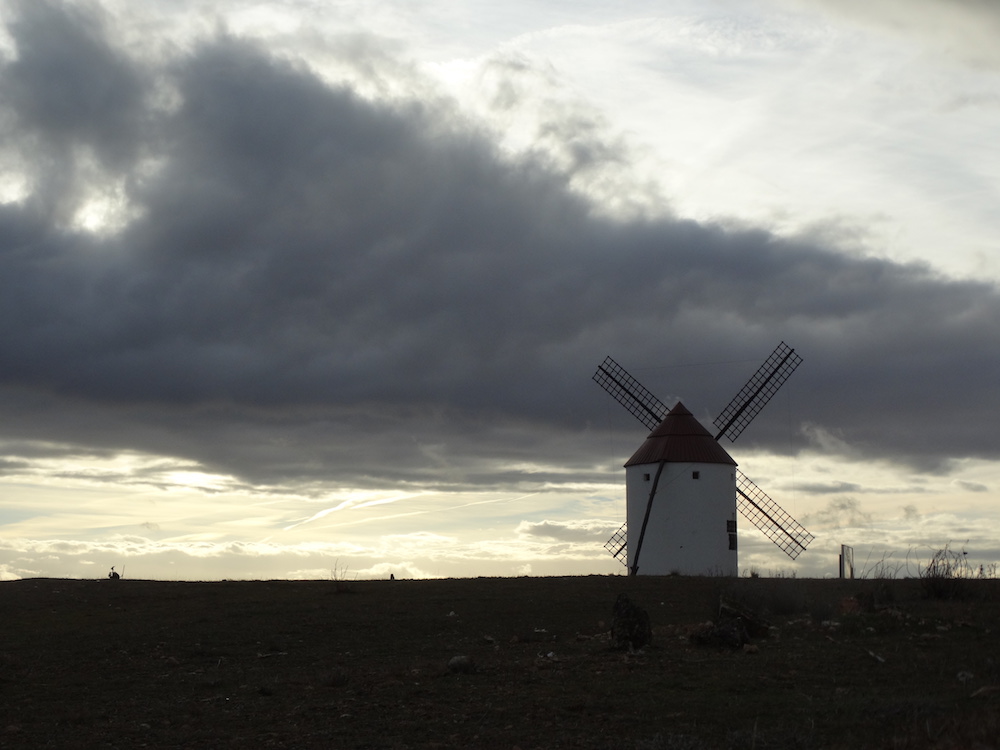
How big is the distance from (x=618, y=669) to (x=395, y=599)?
13.6m

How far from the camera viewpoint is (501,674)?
1800cm

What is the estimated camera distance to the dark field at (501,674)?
45.7ft

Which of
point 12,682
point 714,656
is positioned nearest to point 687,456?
point 714,656

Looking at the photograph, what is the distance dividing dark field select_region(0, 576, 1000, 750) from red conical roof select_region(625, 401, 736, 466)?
1624cm

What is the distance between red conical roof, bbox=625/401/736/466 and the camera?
46312 mm

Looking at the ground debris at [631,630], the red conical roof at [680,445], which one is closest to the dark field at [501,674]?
the ground debris at [631,630]

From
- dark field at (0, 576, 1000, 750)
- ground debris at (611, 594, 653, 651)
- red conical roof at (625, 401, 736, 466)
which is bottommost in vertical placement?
dark field at (0, 576, 1000, 750)

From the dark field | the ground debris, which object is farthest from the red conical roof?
the ground debris

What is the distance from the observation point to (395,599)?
30.3 meters

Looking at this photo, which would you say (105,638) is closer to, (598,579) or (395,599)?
(395,599)

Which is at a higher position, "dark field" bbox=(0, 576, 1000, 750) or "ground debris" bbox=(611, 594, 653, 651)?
"ground debris" bbox=(611, 594, 653, 651)

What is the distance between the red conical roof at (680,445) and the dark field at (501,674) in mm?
16239

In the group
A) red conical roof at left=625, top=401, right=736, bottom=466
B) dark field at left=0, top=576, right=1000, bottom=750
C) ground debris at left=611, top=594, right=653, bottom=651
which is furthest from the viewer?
red conical roof at left=625, top=401, right=736, bottom=466

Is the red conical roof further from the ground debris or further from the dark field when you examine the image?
the ground debris
